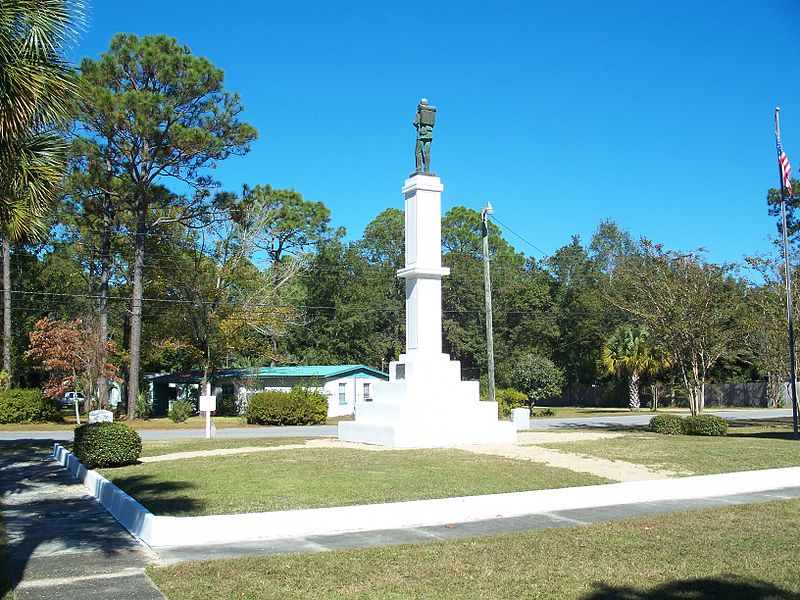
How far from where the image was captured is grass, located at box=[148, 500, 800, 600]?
21.4ft

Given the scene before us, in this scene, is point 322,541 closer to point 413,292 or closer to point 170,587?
point 170,587

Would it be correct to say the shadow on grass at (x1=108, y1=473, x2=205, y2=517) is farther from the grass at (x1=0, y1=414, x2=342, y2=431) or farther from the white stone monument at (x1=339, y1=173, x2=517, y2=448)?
the grass at (x1=0, y1=414, x2=342, y2=431)

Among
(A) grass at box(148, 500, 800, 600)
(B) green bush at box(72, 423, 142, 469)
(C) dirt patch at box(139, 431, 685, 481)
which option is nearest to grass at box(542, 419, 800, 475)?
(C) dirt patch at box(139, 431, 685, 481)

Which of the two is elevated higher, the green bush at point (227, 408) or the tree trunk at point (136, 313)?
the tree trunk at point (136, 313)

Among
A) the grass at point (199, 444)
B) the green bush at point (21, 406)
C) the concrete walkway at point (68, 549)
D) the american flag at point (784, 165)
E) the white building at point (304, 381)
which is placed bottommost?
the concrete walkway at point (68, 549)

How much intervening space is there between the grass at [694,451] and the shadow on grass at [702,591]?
737 centimetres

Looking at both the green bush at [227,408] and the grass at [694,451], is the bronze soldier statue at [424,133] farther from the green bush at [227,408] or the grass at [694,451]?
the green bush at [227,408]

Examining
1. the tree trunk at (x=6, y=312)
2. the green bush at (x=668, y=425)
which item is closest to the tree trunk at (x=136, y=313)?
the tree trunk at (x=6, y=312)

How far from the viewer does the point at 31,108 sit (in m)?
9.77

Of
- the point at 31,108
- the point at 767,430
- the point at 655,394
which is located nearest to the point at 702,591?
the point at 31,108

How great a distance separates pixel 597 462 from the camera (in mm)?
15336

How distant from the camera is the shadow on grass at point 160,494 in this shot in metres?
10.2

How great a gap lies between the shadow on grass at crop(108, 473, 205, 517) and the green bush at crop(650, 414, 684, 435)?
51.6 ft

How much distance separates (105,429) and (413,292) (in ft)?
27.6
